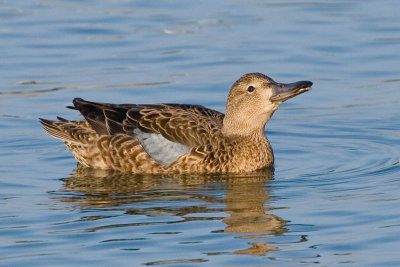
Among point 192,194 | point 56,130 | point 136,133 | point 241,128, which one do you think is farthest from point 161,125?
point 56,130

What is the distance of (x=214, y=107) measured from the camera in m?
18.5

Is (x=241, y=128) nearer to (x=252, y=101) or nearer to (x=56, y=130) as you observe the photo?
(x=252, y=101)

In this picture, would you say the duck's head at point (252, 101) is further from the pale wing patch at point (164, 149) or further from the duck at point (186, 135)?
the pale wing patch at point (164, 149)

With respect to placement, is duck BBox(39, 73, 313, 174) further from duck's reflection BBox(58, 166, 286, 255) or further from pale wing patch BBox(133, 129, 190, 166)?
duck's reflection BBox(58, 166, 286, 255)

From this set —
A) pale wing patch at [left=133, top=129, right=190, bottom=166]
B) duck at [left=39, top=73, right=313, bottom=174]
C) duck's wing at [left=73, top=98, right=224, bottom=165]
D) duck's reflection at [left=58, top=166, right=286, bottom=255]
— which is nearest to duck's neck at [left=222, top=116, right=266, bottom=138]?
duck at [left=39, top=73, right=313, bottom=174]

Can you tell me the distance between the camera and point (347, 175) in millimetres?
14742

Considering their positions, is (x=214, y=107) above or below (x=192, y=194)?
above

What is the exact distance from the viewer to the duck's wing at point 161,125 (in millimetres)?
15125

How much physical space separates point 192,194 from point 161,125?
1.46 metres

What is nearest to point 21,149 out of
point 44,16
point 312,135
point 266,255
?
point 312,135

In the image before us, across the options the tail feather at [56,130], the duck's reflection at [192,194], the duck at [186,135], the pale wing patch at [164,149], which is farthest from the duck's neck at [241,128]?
the tail feather at [56,130]

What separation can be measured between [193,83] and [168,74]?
695 millimetres

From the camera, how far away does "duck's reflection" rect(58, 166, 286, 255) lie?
41.6 ft

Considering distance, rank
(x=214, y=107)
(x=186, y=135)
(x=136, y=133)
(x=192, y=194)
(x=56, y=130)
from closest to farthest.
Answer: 1. (x=192, y=194)
2. (x=186, y=135)
3. (x=136, y=133)
4. (x=56, y=130)
5. (x=214, y=107)
